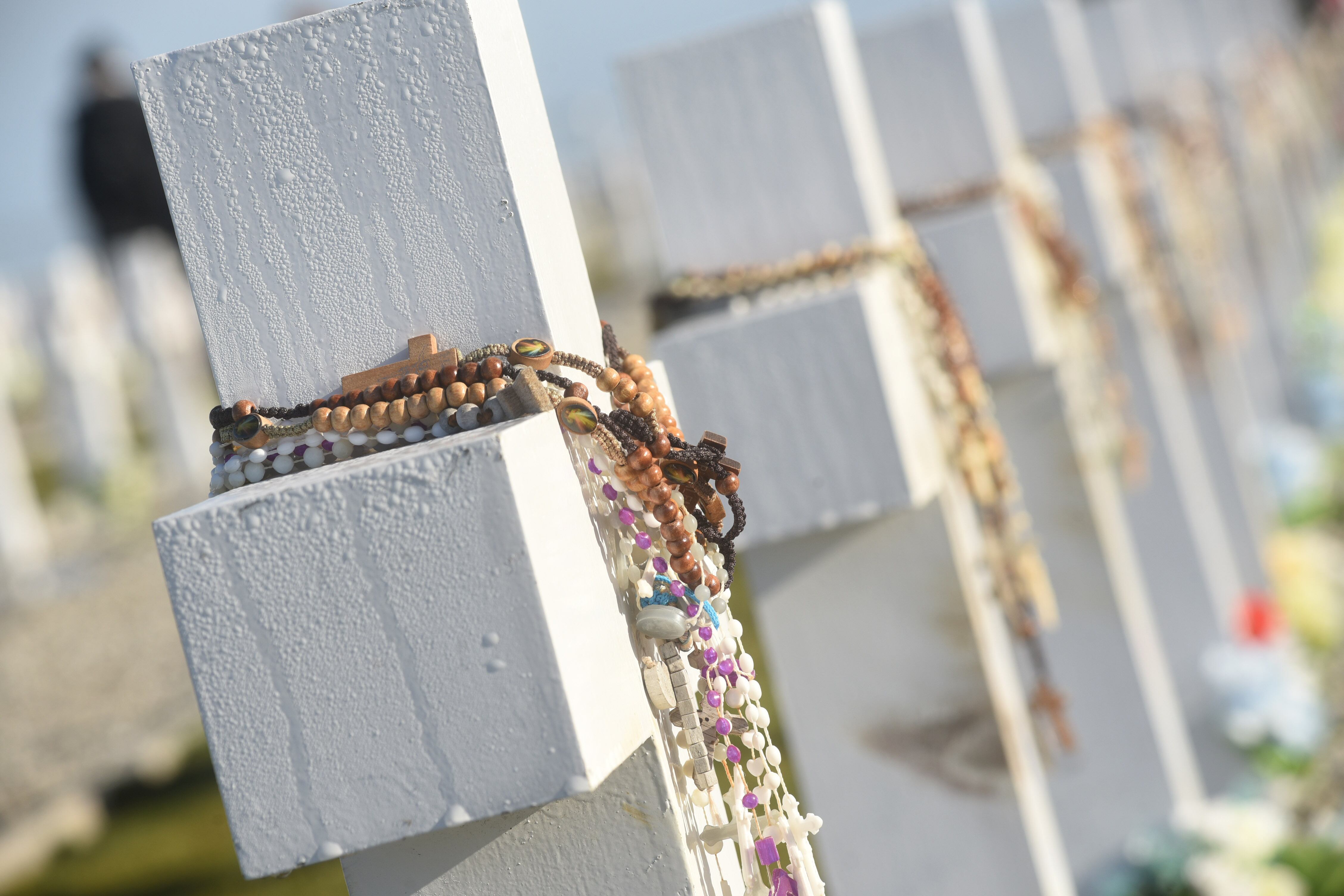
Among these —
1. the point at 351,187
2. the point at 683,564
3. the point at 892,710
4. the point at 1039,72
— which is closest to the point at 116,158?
the point at 1039,72

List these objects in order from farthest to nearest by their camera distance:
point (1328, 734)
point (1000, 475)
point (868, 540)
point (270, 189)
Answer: point (1328, 734)
point (1000, 475)
point (868, 540)
point (270, 189)

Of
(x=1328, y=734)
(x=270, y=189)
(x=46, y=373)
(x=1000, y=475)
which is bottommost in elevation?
(x=1328, y=734)

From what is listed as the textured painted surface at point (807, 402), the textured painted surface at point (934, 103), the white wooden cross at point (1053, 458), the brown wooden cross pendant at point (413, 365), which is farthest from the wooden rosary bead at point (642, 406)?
the textured painted surface at point (934, 103)

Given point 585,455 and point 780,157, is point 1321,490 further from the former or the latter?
point 585,455

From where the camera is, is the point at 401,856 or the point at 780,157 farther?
the point at 780,157

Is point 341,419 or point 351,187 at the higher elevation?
→ point 351,187

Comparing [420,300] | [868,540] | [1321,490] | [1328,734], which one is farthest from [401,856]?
[1321,490]

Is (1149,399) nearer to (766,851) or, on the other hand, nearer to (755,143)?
(755,143)

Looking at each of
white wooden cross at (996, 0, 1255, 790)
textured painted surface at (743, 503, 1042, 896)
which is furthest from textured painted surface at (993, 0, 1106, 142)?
textured painted surface at (743, 503, 1042, 896)
